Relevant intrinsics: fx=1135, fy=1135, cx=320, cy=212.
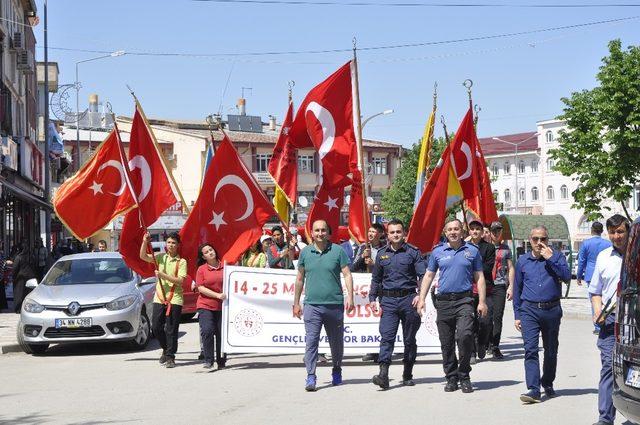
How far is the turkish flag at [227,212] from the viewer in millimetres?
15070

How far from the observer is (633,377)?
7430mm

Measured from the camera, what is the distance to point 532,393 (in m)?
10.5

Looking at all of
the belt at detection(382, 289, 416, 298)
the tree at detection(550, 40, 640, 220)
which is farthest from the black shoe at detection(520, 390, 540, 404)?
the tree at detection(550, 40, 640, 220)

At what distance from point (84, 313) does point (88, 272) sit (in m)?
1.68

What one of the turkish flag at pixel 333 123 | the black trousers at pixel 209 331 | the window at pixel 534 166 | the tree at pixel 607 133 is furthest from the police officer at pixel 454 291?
the window at pixel 534 166

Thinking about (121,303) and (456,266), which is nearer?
(456,266)

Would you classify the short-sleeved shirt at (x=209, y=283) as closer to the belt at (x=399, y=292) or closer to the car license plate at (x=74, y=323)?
the car license plate at (x=74, y=323)

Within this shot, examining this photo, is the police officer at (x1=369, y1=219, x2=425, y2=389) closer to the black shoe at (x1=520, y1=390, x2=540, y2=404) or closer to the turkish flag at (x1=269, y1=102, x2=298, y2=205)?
the black shoe at (x1=520, y1=390, x2=540, y2=404)

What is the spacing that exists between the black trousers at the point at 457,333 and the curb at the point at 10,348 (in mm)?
8281

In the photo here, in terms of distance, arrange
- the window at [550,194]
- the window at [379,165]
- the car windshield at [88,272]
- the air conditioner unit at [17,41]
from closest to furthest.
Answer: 1. the car windshield at [88,272]
2. the air conditioner unit at [17,41]
3. the window at [379,165]
4. the window at [550,194]

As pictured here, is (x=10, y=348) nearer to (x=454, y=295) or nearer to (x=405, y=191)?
(x=454, y=295)

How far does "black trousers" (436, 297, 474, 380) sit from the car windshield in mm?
7361

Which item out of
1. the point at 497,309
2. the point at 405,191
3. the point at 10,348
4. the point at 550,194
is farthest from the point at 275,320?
the point at 550,194

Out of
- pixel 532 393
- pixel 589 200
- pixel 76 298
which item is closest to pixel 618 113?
pixel 589 200
